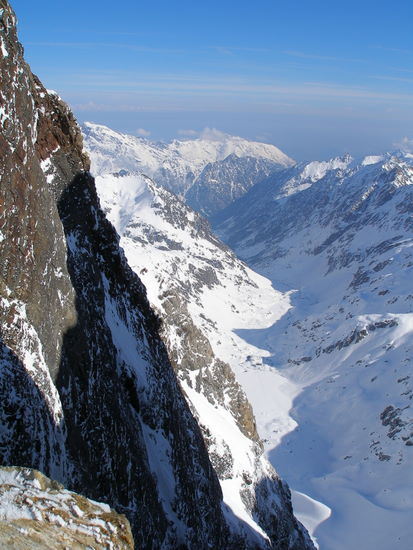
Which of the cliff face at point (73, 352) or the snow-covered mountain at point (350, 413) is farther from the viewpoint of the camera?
the snow-covered mountain at point (350, 413)

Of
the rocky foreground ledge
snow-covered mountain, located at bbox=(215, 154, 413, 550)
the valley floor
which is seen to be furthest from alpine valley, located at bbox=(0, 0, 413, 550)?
snow-covered mountain, located at bbox=(215, 154, 413, 550)

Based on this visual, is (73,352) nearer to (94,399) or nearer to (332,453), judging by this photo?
(94,399)

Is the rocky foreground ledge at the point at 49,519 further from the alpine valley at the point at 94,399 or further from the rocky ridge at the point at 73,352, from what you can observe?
the rocky ridge at the point at 73,352

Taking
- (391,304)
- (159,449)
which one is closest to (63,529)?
(159,449)

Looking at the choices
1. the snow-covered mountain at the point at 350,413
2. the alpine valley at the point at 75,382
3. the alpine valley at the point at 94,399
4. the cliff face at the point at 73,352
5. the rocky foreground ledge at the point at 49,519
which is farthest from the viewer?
the snow-covered mountain at the point at 350,413

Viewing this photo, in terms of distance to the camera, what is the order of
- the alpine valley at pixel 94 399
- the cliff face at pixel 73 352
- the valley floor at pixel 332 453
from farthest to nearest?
the valley floor at pixel 332 453 → the cliff face at pixel 73 352 → the alpine valley at pixel 94 399

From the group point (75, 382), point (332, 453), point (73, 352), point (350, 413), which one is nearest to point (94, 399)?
point (75, 382)

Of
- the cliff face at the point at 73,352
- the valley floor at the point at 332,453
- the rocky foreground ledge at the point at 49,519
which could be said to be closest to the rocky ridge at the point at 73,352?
the cliff face at the point at 73,352

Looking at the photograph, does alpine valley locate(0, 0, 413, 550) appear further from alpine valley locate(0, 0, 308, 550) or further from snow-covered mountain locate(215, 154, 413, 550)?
snow-covered mountain locate(215, 154, 413, 550)

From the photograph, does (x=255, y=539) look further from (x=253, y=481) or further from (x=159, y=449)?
(x=159, y=449)

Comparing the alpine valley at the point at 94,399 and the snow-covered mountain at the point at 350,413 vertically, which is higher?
the alpine valley at the point at 94,399
